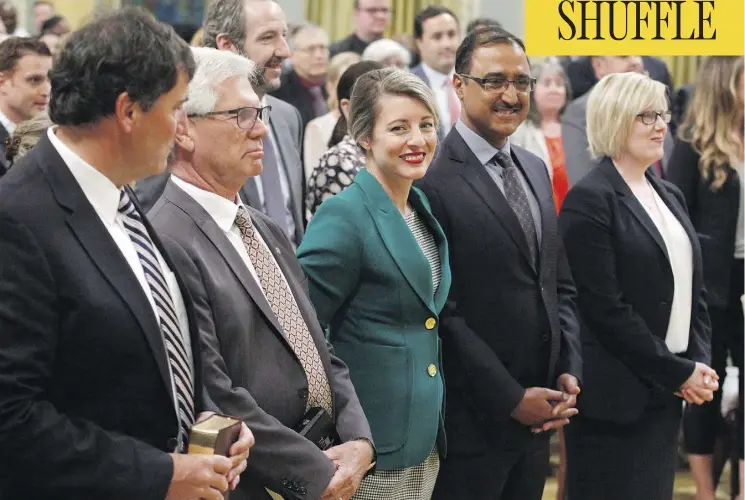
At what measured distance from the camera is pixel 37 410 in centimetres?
160

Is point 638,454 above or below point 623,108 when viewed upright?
below

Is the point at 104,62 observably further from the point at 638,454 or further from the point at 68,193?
the point at 638,454

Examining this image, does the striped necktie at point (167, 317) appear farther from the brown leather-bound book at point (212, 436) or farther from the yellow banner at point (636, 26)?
the yellow banner at point (636, 26)

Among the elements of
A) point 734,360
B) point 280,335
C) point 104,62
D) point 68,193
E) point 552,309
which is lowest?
point 734,360

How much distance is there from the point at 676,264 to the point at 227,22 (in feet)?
4.84

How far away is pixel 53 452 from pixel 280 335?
609 millimetres

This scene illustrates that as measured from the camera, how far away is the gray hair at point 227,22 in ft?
11.2

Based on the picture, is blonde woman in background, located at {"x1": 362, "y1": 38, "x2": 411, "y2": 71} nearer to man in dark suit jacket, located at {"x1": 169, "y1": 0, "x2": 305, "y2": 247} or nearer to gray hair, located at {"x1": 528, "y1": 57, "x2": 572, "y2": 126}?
gray hair, located at {"x1": 528, "y1": 57, "x2": 572, "y2": 126}

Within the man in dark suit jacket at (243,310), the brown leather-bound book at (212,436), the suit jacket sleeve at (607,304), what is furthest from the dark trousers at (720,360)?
the brown leather-bound book at (212,436)

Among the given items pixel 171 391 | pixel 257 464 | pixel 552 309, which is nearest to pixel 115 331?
pixel 171 391

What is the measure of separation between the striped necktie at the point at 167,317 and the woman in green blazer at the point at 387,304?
0.74 m

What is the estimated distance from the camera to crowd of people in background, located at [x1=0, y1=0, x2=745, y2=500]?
165 centimetres

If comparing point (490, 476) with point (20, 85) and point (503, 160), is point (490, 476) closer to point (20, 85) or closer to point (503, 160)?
point (503, 160)

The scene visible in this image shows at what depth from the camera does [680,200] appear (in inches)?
136
